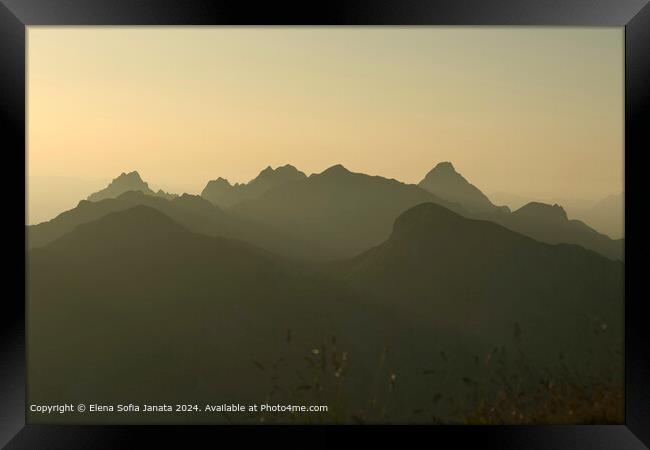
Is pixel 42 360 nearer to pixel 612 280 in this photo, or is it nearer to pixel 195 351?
pixel 195 351

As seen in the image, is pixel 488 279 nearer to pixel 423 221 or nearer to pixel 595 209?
pixel 423 221

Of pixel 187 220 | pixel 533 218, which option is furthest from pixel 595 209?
pixel 187 220

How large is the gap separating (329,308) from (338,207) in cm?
69

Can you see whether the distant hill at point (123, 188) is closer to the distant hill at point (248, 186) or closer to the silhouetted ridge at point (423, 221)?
the distant hill at point (248, 186)

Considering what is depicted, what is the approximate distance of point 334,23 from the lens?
4906mm

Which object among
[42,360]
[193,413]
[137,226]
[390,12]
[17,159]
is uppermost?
[390,12]

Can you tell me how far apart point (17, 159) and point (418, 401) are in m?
3.12

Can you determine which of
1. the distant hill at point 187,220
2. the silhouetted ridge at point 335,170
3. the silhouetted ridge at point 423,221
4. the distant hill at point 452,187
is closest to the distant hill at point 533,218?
the distant hill at point 452,187

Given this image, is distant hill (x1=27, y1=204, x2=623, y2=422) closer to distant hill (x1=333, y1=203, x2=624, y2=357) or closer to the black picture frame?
distant hill (x1=333, y1=203, x2=624, y2=357)

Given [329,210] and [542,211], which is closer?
[542,211]

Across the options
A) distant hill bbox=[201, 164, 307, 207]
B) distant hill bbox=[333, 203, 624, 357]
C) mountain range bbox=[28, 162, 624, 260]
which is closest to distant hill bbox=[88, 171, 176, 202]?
mountain range bbox=[28, 162, 624, 260]

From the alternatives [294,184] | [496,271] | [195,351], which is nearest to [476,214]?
[496,271]

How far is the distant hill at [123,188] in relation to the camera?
16.4ft

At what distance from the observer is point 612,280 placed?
4941 mm
